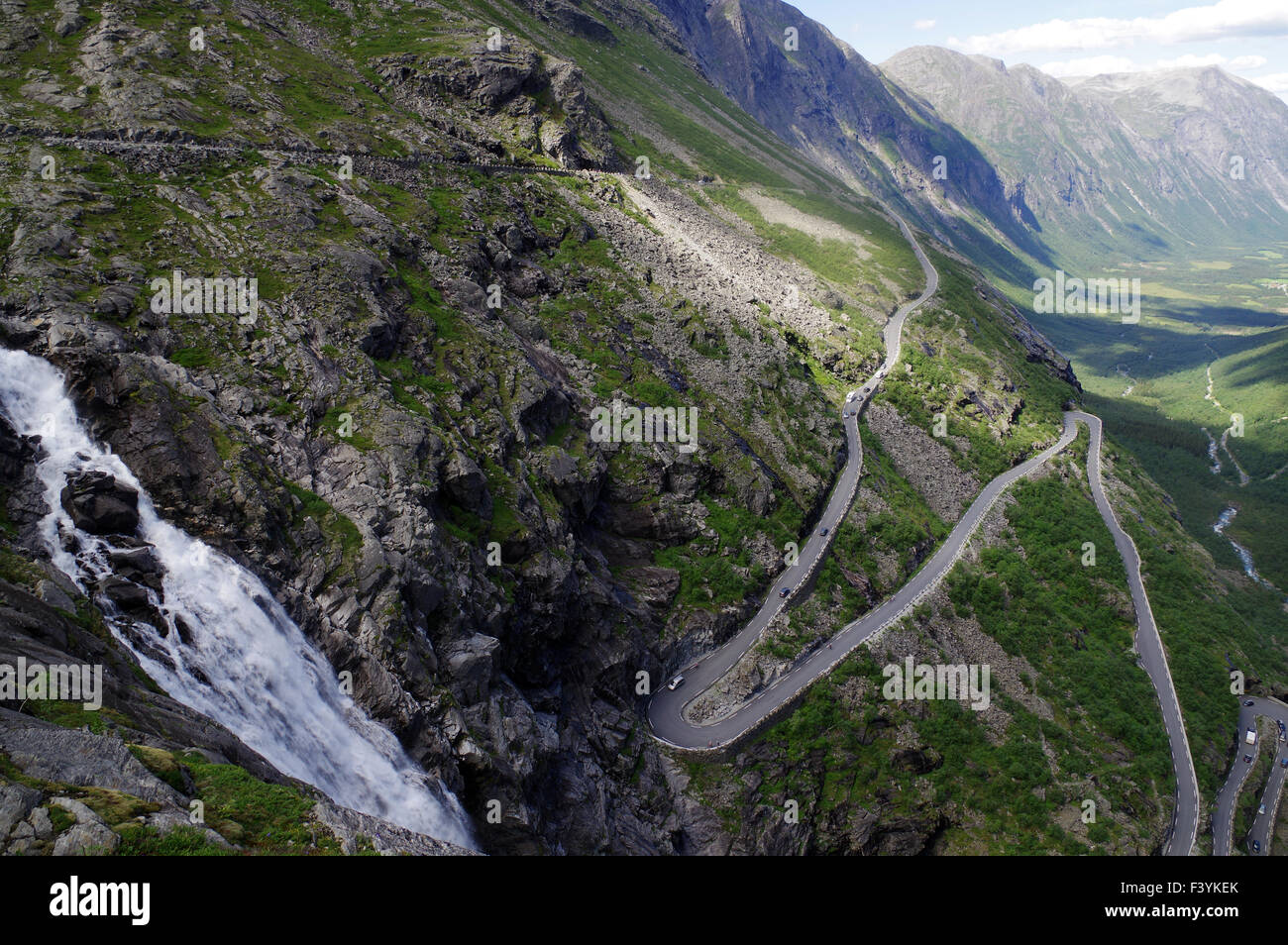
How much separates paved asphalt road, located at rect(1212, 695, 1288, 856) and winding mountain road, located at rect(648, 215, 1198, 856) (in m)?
2.74

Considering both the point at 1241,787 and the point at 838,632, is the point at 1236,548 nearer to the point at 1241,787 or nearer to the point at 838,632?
the point at 1241,787

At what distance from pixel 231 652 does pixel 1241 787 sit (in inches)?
3351

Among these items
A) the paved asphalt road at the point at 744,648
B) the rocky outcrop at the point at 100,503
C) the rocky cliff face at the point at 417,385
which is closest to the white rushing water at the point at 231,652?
the rocky outcrop at the point at 100,503

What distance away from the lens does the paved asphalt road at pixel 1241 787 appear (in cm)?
6228

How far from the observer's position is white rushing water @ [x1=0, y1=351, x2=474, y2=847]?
3127 cm

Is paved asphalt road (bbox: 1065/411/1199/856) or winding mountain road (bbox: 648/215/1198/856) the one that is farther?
paved asphalt road (bbox: 1065/411/1199/856)

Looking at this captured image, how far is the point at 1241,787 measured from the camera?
67.6 metres

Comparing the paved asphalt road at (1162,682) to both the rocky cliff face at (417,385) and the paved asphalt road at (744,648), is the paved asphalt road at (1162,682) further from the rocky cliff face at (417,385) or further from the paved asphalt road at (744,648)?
the rocky cliff face at (417,385)

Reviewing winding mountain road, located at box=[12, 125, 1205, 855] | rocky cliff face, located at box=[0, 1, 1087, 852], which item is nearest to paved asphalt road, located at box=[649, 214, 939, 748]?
winding mountain road, located at box=[12, 125, 1205, 855]

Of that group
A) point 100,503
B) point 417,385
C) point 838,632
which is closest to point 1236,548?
point 838,632

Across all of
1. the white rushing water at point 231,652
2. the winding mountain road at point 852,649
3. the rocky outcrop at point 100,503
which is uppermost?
the rocky outcrop at point 100,503

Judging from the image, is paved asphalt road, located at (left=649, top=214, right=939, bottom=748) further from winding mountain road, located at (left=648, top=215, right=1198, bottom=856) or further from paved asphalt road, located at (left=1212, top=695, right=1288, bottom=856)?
paved asphalt road, located at (left=1212, top=695, right=1288, bottom=856)

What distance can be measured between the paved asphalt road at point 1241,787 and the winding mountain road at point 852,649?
8.98 feet

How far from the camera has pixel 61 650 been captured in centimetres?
A: 2534
